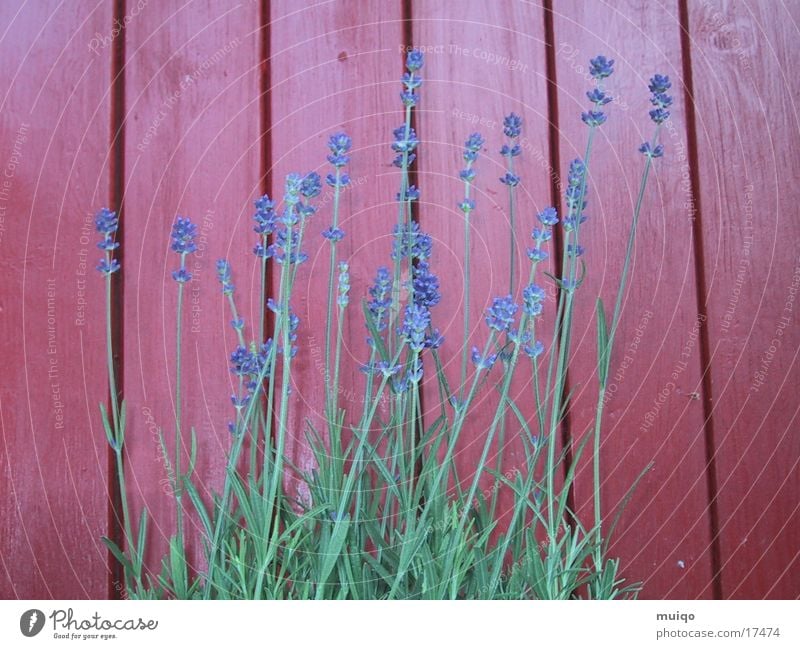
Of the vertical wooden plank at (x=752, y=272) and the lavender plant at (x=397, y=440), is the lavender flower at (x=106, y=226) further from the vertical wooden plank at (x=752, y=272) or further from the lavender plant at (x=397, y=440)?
the vertical wooden plank at (x=752, y=272)

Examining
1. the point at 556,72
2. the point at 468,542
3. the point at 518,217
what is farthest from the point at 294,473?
the point at 556,72

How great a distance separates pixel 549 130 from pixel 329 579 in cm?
40

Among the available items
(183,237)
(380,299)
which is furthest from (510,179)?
(183,237)

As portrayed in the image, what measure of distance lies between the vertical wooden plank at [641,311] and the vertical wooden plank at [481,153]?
0.09 ft

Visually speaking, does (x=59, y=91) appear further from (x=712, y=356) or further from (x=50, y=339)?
(x=712, y=356)

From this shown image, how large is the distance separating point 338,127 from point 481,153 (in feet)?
0.40

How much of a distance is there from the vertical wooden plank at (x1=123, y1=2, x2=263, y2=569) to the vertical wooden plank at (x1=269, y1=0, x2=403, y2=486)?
0.03 m

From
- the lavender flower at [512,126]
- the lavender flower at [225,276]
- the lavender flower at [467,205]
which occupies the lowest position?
the lavender flower at [225,276]

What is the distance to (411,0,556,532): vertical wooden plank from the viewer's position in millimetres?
694

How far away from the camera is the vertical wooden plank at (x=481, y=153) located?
694 millimetres

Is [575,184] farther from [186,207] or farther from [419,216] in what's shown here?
[186,207]

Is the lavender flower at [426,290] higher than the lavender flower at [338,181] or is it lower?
lower

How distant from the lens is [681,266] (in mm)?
708

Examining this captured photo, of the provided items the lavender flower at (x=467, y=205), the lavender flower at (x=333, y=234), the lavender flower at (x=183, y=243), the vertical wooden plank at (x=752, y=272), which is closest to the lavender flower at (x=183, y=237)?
the lavender flower at (x=183, y=243)
